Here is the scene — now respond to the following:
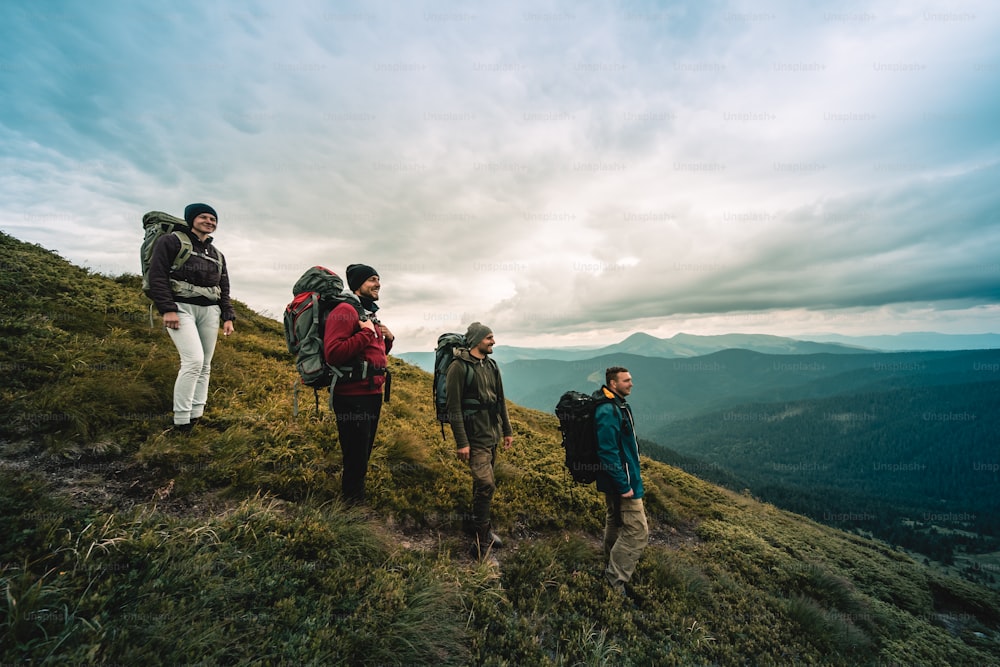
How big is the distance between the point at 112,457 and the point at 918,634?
1471cm

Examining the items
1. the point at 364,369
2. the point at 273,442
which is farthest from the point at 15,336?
the point at 364,369

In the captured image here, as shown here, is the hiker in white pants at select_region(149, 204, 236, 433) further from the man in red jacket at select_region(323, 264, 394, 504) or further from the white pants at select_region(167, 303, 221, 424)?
the man in red jacket at select_region(323, 264, 394, 504)

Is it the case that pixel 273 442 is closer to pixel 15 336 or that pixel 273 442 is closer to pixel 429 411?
pixel 15 336

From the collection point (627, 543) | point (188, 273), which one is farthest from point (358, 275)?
point (627, 543)

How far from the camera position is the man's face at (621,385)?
5862 millimetres

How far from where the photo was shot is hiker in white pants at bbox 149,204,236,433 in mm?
4641

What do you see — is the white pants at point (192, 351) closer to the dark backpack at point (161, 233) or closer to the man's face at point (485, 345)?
the dark backpack at point (161, 233)

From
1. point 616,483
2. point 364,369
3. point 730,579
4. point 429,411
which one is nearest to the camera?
point 364,369

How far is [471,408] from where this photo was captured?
17.9 feet

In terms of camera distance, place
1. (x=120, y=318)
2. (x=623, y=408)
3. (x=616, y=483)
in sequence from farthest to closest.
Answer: (x=120, y=318), (x=623, y=408), (x=616, y=483)

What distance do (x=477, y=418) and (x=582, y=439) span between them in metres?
1.67

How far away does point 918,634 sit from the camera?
7.72 m

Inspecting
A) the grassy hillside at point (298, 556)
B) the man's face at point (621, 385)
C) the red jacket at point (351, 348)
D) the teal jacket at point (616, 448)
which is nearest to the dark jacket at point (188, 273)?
the grassy hillside at point (298, 556)

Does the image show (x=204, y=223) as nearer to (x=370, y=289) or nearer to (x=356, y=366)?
(x=370, y=289)
